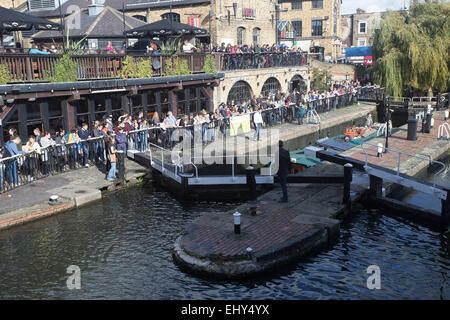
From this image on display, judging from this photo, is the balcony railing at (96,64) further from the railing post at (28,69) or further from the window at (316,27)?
the window at (316,27)

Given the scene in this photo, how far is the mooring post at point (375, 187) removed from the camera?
1382 centimetres

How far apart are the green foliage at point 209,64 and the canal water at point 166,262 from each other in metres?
12.8

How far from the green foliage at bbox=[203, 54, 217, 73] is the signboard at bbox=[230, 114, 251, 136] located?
362 centimetres

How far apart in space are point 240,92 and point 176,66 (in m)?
7.77

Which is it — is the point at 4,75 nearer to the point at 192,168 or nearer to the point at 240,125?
the point at 192,168

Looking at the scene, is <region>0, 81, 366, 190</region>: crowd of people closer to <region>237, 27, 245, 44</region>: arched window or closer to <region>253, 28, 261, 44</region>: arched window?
<region>237, 27, 245, 44</region>: arched window

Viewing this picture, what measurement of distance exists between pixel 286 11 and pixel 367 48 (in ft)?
34.1

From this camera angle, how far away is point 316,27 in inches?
2040

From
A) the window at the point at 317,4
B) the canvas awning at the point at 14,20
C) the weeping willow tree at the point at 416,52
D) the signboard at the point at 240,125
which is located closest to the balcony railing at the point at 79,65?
the canvas awning at the point at 14,20

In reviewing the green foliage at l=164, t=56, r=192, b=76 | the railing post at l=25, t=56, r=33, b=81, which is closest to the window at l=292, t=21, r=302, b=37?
the green foliage at l=164, t=56, r=192, b=76

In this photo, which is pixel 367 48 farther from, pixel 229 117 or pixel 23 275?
pixel 23 275
